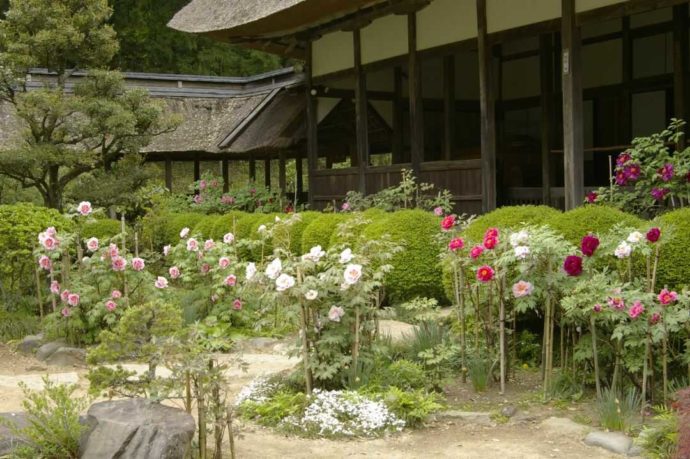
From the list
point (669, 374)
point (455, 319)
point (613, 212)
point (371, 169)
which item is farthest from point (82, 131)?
point (669, 374)

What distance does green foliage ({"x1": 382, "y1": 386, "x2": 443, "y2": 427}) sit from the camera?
4.84 meters

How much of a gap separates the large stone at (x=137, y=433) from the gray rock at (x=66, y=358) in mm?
3399

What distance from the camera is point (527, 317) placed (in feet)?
20.7

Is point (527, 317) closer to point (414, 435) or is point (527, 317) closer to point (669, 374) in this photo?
point (669, 374)

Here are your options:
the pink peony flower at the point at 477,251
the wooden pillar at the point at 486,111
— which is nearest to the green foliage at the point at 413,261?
the wooden pillar at the point at 486,111

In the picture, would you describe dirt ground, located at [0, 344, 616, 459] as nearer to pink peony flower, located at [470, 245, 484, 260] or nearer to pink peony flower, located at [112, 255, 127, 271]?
pink peony flower, located at [470, 245, 484, 260]

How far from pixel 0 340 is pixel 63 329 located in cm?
103

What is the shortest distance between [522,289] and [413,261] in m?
3.22

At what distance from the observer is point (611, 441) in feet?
14.3

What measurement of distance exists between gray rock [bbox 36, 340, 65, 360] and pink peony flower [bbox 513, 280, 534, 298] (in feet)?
14.3

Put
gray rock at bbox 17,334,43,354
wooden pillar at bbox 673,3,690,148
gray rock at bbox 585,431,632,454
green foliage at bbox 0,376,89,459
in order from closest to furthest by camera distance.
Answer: green foliage at bbox 0,376,89,459 → gray rock at bbox 585,431,632,454 → gray rock at bbox 17,334,43,354 → wooden pillar at bbox 673,3,690,148

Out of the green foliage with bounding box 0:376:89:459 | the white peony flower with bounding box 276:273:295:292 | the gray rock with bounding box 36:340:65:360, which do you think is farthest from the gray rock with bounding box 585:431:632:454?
the gray rock with bounding box 36:340:65:360

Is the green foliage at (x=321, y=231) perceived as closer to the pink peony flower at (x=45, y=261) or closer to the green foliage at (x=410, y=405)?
the pink peony flower at (x=45, y=261)

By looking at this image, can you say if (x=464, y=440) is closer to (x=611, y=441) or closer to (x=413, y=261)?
(x=611, y=441)
